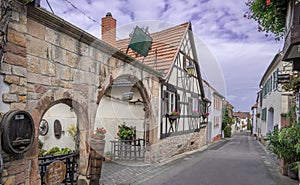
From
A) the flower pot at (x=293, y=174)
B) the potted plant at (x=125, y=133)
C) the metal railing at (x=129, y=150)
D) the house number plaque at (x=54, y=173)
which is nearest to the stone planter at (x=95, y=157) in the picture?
the house number plaque at (x=54, y=173)

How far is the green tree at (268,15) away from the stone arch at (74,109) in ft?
12.9

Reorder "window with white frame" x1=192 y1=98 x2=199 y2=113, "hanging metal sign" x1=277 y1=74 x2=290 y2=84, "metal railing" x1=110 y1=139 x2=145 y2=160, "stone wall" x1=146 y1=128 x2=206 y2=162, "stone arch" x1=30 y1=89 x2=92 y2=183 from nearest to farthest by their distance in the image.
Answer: "stone arch" x1=30 y1=89 x2=92 y2=183 → "hanging metal sign" x1=277 y1=74 x2=290 y2=84 → "stone wall" x1=146 y1=128 x2=206 y2=162 → "metal railing" x1=110 y1=139 x2=145 y2=160 → "window with white frame" x1=192 y1=98 x2=199 y2=113

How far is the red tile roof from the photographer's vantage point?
836 centimetres

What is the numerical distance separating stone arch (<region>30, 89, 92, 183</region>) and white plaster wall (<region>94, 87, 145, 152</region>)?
3.61 m

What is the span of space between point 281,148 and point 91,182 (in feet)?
15.4

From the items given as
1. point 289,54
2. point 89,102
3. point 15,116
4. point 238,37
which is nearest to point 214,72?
point 238,37

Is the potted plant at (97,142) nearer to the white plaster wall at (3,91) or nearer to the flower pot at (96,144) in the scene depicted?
the flower pot at (96,144)

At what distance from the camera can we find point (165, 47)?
9203 millimetres

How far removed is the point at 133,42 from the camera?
6.16 meters

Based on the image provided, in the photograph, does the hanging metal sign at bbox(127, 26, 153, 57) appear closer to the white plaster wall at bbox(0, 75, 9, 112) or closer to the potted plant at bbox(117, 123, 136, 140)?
the potted plant at bbox(117, 123, 136, 140)

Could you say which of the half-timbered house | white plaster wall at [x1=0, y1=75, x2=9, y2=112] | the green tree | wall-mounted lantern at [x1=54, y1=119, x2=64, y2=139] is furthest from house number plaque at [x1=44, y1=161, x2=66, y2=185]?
the green tree

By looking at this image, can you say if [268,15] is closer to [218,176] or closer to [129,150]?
[218,176]

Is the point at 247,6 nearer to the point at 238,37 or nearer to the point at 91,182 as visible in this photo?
the point at 238,37

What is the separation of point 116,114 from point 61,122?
5.97 feet
